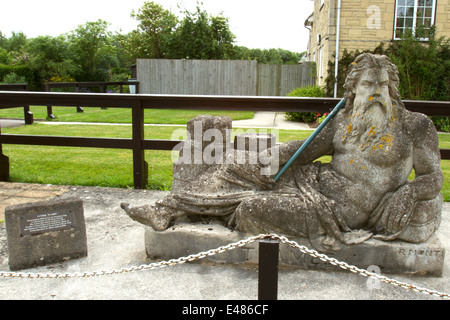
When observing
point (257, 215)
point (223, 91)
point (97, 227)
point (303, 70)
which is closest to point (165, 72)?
point (223, 91)

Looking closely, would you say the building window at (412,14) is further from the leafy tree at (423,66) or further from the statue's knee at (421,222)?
the statue's knee at (421,222)

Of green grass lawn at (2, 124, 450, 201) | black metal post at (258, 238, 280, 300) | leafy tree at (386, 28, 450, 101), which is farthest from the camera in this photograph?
leafy tree at (386, 28, 450, 101)

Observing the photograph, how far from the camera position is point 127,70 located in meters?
38.5

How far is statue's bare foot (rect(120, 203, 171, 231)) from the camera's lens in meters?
3.41

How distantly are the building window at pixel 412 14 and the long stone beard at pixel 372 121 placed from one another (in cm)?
1139

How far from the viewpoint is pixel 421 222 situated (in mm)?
3203

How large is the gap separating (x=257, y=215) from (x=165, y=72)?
16.6 meters

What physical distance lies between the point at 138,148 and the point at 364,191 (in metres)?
3.36

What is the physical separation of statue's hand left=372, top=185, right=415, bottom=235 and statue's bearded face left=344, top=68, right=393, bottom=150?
0.43 meters

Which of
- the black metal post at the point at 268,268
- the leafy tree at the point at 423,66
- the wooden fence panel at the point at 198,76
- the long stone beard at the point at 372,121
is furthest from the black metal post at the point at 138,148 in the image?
the wooden fence panel at the point at 198,76

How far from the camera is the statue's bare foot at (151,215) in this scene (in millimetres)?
3408

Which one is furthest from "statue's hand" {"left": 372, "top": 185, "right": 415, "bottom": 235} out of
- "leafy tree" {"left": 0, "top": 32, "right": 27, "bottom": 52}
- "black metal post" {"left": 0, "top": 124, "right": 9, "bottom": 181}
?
"leafy tree" {"left": 0, "top": 32, "right": 27, "bottom": 52}

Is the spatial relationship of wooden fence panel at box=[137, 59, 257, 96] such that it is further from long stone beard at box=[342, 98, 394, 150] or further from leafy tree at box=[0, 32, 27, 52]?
leafy tree at box=[0, 32, 27, 52]

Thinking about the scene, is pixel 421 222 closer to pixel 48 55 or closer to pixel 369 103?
pixel 369 103
